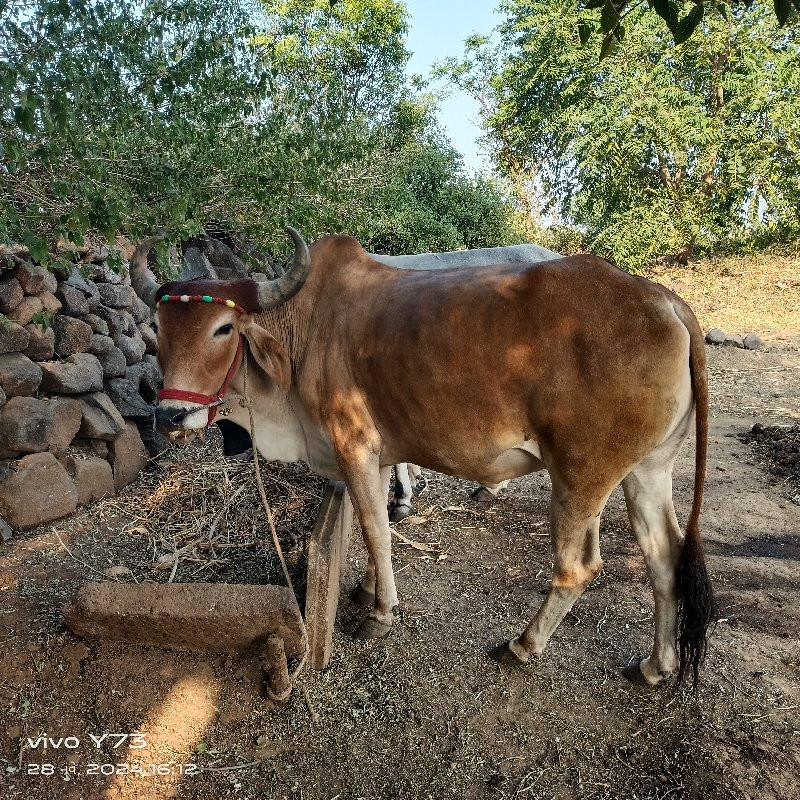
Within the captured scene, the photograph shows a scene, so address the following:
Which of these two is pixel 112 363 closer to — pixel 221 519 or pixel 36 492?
pixel 36 492

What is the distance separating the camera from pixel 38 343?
440 centimetres

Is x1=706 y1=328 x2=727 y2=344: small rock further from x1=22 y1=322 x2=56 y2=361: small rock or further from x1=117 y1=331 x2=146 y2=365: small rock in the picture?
x1=22 y1=322 x2=56 y2=361: small rock

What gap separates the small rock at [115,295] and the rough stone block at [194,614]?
322cm

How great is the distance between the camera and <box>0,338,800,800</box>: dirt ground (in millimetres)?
2443

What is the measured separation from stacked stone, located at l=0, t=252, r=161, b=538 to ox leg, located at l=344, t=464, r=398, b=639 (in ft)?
7.19

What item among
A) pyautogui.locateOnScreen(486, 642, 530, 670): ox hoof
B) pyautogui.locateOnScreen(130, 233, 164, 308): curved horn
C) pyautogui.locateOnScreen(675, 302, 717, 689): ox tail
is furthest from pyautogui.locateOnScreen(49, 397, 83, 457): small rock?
pyautogui.locateOnScreen(675, 302, 717, 689): ox tail

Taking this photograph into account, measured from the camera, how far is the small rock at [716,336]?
9820mm

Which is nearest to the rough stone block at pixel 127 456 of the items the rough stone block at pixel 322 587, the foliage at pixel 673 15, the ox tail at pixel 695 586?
the rough stone block at pixel 322 587

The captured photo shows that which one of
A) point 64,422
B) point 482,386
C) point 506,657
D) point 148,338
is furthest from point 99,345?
point 506,657

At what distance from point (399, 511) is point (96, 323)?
8.72 ft

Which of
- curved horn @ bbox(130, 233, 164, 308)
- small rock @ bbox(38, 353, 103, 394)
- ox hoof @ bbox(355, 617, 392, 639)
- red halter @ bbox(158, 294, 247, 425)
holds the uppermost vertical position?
curved horn @ bbox(130, 233, 164, 308)

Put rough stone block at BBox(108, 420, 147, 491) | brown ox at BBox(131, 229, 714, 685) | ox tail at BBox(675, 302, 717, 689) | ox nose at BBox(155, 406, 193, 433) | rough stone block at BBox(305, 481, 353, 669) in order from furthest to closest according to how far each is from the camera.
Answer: rough stone block at BBox(108, 420, 147, 491) → ox nose at BBox(155, 406, 193, 433) → rough stone block at BBox(305, 481, 353, 669) → ox tail at BBox(675, 302, 717, 689) → brown ox at BBox(131, 229, 714, 685)

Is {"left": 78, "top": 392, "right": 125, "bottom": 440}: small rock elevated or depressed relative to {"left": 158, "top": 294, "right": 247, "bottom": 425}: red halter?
depressed

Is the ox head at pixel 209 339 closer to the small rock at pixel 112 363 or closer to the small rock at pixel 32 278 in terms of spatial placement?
the small rock at pixel 32 278
